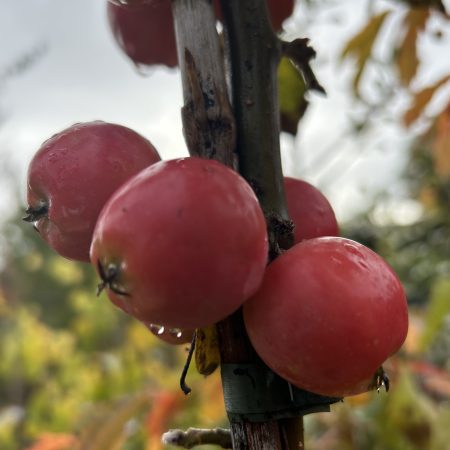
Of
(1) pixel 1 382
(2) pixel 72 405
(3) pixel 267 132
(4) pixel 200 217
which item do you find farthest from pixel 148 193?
(1) pixel 1 382

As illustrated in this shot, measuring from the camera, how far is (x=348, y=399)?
4.05 feet

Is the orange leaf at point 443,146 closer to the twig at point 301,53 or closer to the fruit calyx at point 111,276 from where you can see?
the twig at point 301,53

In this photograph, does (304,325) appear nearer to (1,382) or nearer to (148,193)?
(148,193)

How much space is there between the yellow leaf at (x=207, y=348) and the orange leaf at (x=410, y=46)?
809 mm

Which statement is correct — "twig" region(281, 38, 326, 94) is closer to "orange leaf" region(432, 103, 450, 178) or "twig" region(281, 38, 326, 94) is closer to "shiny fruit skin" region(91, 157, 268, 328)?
"shiny fruit skin" region(91, 157, 268, 328)

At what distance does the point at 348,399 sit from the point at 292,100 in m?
0.84

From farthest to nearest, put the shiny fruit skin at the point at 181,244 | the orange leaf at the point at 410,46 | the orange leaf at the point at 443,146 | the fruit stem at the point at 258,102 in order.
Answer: the orange leaf at the point at 443,146, the orange leaf at the point at 410,46, the fruit stem at the point at 258,102, the shiny fruit skin at the point at 181,244

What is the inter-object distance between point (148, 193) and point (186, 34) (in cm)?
15

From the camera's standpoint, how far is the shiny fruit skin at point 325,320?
0.36 m

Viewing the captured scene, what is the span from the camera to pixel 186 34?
0.42 meters

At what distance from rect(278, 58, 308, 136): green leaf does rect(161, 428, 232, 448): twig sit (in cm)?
32

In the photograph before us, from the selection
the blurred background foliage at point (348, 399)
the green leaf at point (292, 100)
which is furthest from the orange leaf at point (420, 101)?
the green leaf at point (292, 100)

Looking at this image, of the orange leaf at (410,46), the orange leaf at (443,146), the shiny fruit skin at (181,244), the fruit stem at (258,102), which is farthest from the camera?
the orange leaf at (443,146)

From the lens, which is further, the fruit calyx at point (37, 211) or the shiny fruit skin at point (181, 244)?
the fruit calyx at point (37, 211)
